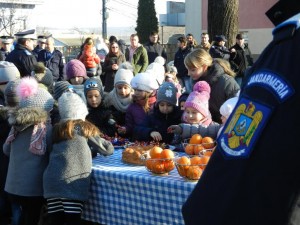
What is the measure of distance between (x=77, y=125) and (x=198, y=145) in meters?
0.98

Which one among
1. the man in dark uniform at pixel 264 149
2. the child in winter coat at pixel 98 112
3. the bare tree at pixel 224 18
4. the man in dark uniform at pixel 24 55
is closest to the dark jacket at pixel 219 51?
the bare tree at pixel 224 18

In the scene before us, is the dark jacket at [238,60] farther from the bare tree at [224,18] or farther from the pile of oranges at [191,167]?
the pile of oranges at [191,167]

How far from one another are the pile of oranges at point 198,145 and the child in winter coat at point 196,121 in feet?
0.76

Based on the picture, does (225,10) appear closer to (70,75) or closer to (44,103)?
(70,75)

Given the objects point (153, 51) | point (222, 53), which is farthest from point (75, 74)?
point (153, 51)

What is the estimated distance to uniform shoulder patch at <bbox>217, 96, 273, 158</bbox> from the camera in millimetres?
852

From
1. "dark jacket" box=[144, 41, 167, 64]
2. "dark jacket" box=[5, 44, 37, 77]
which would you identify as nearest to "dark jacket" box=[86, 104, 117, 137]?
"dark jacket" box=[5, 44, 37, 77]

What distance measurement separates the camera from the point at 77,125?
360 cm

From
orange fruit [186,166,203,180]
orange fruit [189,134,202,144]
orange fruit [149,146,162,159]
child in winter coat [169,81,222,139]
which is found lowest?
orange fruit [186,166,203,180]

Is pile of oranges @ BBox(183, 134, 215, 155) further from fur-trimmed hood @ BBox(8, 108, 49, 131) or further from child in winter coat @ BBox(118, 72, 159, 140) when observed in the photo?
fur-trimmed hood @ BBox(8, 108, 49, 131)

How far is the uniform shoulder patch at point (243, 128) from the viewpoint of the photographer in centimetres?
85

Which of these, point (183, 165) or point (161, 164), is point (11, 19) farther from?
point (183, 165)

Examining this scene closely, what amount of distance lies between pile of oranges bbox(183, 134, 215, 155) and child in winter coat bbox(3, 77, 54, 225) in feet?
3.77

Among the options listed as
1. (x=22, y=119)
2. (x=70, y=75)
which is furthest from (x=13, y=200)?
(x=70, y=75)
